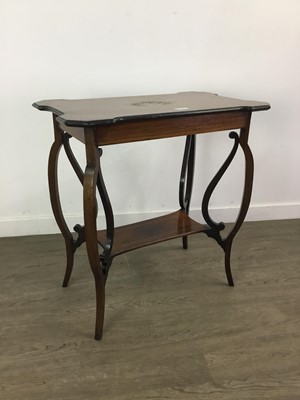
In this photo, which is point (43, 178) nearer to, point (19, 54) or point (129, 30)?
point (19, 54)

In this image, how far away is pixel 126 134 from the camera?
1096 mm

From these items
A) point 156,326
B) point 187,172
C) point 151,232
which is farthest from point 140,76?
point 156,326

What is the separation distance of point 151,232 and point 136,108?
1.64 ft

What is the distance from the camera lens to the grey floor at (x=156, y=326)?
109 cm

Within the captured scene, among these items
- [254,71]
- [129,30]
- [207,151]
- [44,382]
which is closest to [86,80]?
[129,30]

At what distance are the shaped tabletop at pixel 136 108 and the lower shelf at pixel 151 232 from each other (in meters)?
0.47

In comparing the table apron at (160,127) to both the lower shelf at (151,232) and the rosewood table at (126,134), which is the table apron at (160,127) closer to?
the rosewood table at (126,134)

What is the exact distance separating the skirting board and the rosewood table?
1.44ft

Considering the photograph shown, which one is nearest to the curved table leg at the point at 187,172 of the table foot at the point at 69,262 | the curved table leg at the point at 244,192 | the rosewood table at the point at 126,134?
the rosewood table at the point at 126,134

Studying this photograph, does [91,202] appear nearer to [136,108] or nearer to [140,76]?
[136,108]

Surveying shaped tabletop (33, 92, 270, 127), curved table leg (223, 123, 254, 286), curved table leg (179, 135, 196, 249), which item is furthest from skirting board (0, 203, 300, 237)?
shaped tabletop (33, 92, 270, 127)

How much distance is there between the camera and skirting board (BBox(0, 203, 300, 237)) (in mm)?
1959

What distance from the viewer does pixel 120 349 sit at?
48.2 inches

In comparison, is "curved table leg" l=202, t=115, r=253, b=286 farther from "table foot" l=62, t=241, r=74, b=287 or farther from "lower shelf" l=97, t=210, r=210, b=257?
"table foot" l=62, t=241, r=74, b=287
